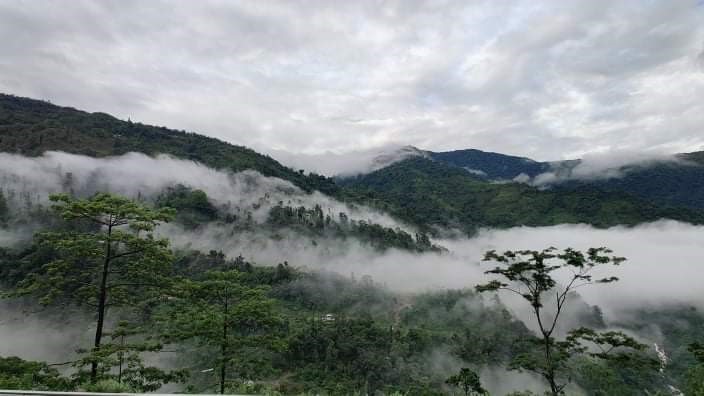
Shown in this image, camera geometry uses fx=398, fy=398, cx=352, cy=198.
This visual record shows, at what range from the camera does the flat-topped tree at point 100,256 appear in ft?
40.9

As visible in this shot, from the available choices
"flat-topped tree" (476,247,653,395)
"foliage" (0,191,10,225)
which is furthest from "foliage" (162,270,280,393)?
"foliage" (0,191,10,225)

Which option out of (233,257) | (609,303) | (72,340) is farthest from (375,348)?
(609,303)

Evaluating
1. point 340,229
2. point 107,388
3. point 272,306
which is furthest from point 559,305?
point 340,229

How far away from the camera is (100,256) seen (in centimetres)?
1361

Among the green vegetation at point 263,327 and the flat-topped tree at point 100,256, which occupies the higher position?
the flat-topped tree at point 100,256

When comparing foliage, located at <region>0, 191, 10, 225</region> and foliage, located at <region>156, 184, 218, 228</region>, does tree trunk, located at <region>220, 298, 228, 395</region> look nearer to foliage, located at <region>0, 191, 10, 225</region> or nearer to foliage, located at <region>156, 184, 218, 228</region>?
foliage, located at <region>0, 191, 10, 225</region>

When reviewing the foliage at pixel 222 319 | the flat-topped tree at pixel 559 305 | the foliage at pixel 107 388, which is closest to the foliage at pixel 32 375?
the foliage at pixel 222 319

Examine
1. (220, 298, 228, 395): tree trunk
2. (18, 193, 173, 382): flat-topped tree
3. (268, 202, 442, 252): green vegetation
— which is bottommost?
(268, 202, 442, 252): green vegetation

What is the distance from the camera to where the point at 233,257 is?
146750 mm

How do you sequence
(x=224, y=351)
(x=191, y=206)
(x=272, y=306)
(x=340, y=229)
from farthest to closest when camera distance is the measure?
(x=340, y=229), (x=191, y=206), (x=272, y=306), (x=224, y=351)

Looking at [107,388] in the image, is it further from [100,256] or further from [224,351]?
[100,256]

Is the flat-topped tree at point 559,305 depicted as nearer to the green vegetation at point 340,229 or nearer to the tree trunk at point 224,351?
the tree trunk at point 224,351

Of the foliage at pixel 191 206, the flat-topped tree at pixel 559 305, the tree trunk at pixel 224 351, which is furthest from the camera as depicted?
the foliage at pixel 191 206

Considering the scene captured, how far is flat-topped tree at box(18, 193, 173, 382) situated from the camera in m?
12.5
